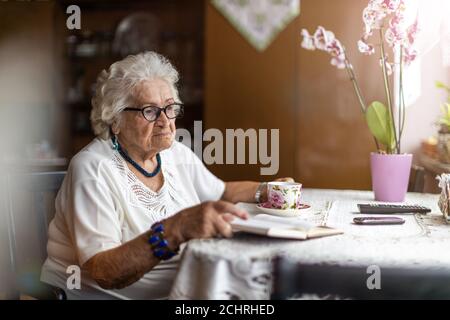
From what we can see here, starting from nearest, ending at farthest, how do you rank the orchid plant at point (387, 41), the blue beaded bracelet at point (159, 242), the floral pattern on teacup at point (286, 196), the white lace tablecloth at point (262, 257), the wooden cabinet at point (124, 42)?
the white lace tablecloth at point (262, 257) < the blue beaded bracelet at point (159, 242) < the floral pattern on teacup at point (286, 196) < the orchid plant at point (387, 41) < the wooden cabinet at point (124, 42)

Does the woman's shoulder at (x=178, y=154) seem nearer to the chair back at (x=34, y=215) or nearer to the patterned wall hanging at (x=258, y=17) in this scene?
the chair back at (x=34, y=215)

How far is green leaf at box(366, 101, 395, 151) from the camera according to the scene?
59.6 inches

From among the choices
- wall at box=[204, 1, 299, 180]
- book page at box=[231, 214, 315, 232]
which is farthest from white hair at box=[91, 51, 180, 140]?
wall at box=[204, 1, 299, 180]

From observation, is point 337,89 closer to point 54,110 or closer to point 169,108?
point 169,108

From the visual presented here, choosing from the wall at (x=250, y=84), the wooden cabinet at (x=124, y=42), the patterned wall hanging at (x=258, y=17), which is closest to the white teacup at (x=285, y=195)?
the wall at (x=250, y=84)

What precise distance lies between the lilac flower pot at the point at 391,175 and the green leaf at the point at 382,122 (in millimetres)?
53

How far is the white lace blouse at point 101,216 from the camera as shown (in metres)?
1.17

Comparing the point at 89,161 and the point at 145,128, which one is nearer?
the point at 89,161

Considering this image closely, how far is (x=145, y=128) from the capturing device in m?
1.36

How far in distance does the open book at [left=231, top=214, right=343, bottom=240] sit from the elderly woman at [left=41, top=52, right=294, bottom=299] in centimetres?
3

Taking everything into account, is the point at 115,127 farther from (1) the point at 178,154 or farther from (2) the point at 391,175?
(2) the point at 391,175

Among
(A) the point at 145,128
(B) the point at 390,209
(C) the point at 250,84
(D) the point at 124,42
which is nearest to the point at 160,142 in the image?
(A) the point at 145,128

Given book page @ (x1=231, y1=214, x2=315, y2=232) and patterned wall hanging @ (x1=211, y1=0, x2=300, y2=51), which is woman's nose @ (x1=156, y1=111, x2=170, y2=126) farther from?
patterned wall hanging @ (x1=211, y1=0, x2=300, y2=51)

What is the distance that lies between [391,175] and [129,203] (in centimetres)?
69
